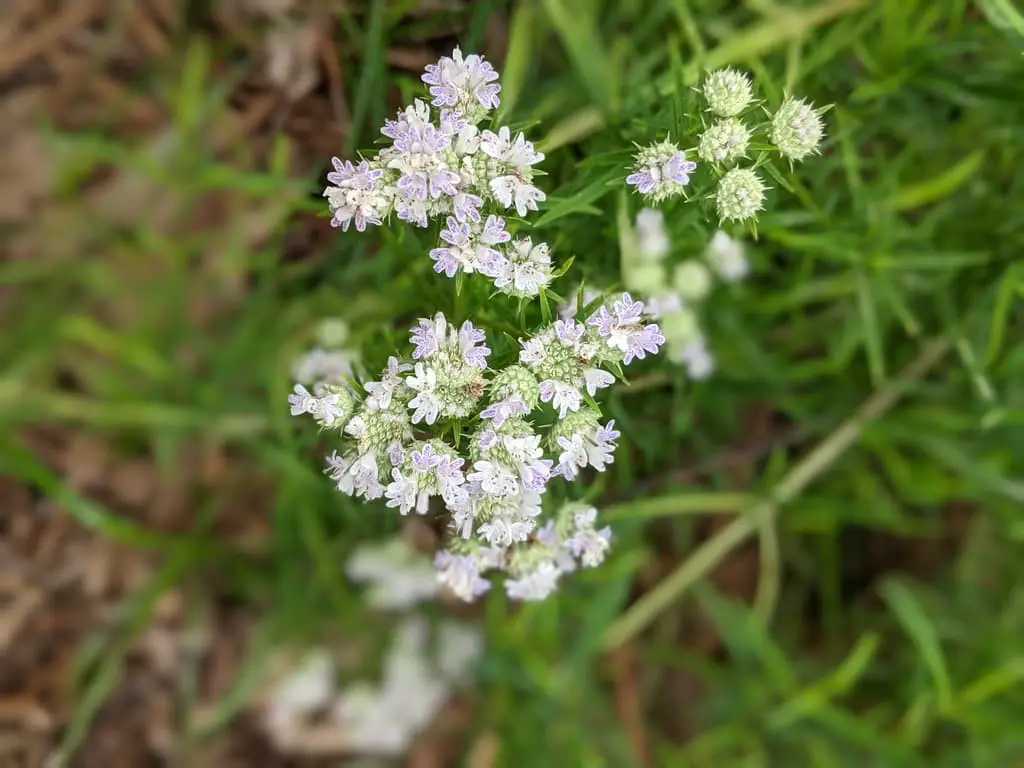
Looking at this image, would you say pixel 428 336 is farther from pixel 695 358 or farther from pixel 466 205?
pixel 695 358

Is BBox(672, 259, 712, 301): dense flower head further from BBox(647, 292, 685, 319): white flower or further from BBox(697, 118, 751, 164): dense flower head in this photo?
BBox(697, 118, 751, 164): dense flower head

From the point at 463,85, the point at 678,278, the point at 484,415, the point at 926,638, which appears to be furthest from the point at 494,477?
the point at 926,638

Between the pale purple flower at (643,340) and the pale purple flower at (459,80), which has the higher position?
the pale purple flower at (459,80)

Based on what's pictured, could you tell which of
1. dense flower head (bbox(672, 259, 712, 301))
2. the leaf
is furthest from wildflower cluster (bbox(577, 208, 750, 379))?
the leaf

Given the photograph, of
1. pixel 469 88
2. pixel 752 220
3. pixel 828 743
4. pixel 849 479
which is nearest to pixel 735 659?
pixel 828 743

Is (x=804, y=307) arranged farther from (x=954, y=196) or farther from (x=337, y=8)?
(x=337, y=8)

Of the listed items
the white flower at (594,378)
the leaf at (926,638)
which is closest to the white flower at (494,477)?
the white flower at (594,378)

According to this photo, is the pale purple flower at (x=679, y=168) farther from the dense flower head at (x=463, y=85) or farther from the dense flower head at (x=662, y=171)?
the dense flower head at (x=463, y=85)

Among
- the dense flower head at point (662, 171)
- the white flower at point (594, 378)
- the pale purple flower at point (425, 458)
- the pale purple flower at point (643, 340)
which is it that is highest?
the dense flower head at point (662, 171)
